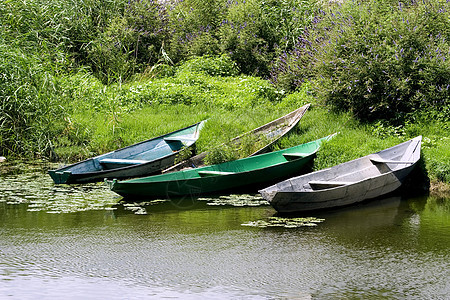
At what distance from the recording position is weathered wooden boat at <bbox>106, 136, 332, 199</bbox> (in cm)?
983

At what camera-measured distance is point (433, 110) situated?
1182cm

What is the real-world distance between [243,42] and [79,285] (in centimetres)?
1086

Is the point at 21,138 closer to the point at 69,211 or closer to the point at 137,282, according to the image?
the point at 69,211

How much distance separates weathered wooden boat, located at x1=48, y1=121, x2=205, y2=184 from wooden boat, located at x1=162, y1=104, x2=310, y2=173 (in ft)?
1.17

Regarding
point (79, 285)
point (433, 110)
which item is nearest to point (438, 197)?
point (433, 110)

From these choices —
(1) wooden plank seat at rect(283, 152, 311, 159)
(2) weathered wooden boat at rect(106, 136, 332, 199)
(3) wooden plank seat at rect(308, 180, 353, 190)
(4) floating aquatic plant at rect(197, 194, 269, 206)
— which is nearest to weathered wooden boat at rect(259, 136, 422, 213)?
(3) wooden plank seat at rect(308, 180, 353, 190)

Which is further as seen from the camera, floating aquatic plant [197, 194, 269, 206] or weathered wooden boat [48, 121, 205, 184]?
weathered wooden boat [48, 121, 205, 184]

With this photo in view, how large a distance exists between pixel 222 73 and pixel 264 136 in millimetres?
4508

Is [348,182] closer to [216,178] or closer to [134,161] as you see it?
[216,178]

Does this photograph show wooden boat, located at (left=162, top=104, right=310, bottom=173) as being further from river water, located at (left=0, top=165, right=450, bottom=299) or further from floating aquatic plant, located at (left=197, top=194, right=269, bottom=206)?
river water, located at (left=0, top=165, right=450, bottom=299)

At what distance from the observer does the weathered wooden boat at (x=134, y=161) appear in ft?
35.9

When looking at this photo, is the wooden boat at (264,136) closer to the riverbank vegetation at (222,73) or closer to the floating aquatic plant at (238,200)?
the riverbank vegetation at (222,73)

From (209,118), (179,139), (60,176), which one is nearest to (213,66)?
(209,118)

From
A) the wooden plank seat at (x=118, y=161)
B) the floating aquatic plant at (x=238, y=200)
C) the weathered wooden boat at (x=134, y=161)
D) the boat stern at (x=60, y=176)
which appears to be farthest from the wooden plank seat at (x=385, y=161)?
the boat stern at (x=60, y=176)
